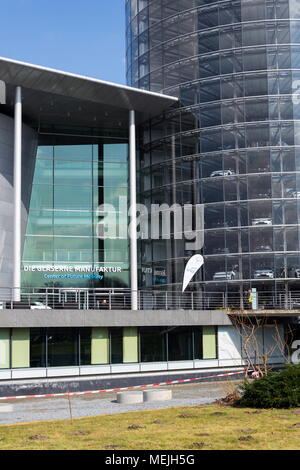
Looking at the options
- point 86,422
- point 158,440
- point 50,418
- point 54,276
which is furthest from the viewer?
point 54,276

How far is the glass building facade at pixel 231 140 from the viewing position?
4341 cm

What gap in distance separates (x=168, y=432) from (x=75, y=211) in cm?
3042

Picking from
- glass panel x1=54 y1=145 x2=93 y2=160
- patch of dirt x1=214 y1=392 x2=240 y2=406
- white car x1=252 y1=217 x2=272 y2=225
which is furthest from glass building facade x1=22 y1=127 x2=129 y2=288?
patch of dirt x1=214 y1=392 x2=240 y2=406

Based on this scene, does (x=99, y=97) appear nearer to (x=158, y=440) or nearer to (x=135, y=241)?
(x=135, y=241)

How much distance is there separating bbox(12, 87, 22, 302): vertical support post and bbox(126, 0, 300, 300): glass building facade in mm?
10179

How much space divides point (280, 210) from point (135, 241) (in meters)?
9.51

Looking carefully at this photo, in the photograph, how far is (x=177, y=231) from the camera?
151ft

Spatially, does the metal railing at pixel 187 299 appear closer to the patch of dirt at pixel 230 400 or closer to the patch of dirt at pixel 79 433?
the patch of dirt at pixel 230 400

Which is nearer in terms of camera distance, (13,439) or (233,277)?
(13,439)

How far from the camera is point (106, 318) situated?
3238 cm

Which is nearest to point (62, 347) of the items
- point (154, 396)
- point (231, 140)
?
point (154, 396)

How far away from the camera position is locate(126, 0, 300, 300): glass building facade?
43.4 metres

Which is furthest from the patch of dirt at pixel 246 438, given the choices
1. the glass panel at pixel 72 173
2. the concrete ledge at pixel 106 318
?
the glass panel at pixel 72 173

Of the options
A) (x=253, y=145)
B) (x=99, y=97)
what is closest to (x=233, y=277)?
(x=253, y=145)
